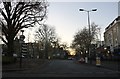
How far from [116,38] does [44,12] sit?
58238 mm

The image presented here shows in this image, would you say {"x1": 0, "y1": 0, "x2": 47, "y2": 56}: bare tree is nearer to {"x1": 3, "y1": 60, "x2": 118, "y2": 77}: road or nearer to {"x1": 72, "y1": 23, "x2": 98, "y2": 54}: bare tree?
{"x1": 3, "y1": 60, "x2": 118, "y2": 77}: road

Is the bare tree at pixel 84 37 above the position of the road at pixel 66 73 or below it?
above

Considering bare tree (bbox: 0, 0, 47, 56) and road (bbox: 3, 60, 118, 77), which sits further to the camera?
bare tree (bbox: 0, 0, 47, 56)

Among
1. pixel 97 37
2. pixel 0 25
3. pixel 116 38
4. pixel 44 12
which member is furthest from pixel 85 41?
pixel 0 25

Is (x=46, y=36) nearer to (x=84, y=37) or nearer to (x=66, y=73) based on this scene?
(x=84, y=37)

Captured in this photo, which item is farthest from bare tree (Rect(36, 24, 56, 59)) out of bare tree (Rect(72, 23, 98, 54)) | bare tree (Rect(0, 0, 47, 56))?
bare tree (Rect(0, 0, 47, 56))

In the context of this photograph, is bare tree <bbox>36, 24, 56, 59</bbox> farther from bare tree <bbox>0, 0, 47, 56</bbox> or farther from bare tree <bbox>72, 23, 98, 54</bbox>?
bare tree <bbox>0, 0, 47, 56</bbox>

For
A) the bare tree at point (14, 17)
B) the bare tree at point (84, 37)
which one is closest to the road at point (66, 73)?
the bare tree at point (14, 17)

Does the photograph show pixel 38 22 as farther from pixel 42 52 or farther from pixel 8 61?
pixel 42 52

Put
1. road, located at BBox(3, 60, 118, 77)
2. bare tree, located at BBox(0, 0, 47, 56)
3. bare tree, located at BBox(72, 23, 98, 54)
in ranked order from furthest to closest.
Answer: bare tree, located at BBox(72, 23, 98, 54) → bare tree, located at BBox(0, 0, 47, 56) → road, located at BBox(3, 60, 118, 77)

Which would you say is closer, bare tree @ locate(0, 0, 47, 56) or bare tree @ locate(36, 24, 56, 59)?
bare tree @ locate(0, 0, 47, 56)

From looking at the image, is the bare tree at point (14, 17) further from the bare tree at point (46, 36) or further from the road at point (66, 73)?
the bare tree at point (46, 36)

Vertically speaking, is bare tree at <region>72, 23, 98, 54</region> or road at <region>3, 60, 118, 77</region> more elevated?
bare tree at <region>72, 23, 98, 54</region>

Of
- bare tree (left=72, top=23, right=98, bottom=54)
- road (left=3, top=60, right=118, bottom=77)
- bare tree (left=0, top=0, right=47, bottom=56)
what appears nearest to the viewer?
road (left=3, top=60, right=118, bottom=77)
